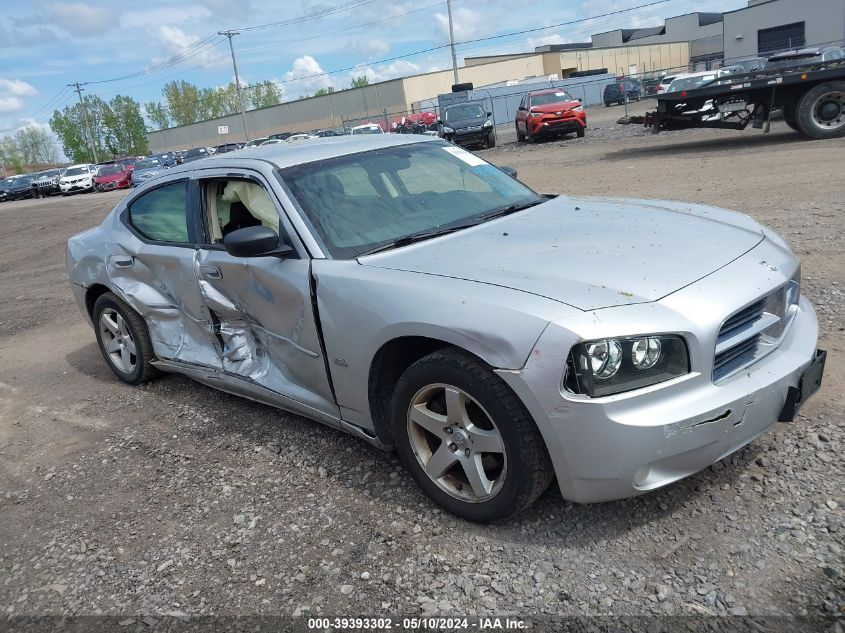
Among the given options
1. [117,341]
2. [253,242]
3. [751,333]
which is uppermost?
[253,242]

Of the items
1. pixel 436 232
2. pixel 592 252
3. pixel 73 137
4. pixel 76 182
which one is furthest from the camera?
pixel 73 137

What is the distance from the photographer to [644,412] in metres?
2.40

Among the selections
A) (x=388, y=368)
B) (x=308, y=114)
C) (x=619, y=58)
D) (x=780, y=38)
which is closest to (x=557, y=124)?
(x=388, y=368)

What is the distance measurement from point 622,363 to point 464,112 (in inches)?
975

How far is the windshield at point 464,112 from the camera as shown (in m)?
A: 25.7

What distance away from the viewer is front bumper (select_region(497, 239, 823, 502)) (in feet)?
7.88

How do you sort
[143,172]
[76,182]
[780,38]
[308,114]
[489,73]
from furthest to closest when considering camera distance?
[489,73] → [308,114] → [780,38] → [76,182] → [143,172]

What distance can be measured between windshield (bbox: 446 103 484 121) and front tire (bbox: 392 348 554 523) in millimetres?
24007

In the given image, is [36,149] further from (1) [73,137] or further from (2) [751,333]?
(2) [751,333]

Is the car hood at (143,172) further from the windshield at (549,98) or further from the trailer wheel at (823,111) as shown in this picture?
the trailer wheel at (823,111)

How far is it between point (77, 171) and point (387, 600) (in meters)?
40.5

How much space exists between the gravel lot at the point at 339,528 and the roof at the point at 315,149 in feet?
5.16

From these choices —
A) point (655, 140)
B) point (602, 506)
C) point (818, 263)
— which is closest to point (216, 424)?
point (602, 506)

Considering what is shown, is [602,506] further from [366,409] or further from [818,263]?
[818,263]
